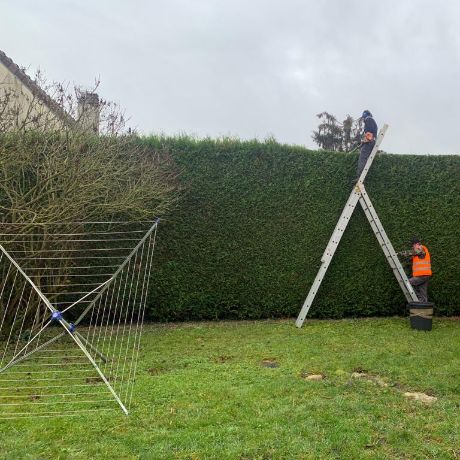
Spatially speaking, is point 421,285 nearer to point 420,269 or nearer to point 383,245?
point 420,269

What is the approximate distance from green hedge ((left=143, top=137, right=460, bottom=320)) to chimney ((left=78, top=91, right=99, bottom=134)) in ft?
4.40

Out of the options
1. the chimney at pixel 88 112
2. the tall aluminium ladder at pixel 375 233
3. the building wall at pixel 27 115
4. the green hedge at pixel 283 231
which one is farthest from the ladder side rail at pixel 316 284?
the building wall at pixel 27 115

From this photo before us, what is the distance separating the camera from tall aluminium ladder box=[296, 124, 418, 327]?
8203 millimetres

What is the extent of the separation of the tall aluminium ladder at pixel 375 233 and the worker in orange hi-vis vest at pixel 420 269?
247mm

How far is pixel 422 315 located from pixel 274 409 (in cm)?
445

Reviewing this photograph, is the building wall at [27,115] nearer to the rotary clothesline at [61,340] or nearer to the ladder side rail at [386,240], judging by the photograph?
the rotary clothesline at [61,340]

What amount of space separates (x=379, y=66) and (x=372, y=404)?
9164 millimetres

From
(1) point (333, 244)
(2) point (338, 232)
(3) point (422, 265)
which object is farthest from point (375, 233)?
(3) point (422, 265)

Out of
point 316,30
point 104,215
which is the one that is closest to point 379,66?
point 316,30

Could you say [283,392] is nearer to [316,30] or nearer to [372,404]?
[372,404]

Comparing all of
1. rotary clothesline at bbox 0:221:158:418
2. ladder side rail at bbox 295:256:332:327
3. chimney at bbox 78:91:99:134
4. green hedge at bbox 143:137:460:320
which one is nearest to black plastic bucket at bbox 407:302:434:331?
green hedge at bbox 143:137:460:320

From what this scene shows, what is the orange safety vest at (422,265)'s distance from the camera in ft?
27.5

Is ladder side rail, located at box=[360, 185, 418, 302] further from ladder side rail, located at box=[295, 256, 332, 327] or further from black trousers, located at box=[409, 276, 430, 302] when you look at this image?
ladder side rail, located at box=[295, 256, 332, 327]

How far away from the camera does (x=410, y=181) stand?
895 cm
